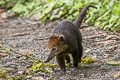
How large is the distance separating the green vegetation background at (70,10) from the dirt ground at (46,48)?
329 millimetres

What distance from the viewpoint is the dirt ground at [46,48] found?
19.9 ft

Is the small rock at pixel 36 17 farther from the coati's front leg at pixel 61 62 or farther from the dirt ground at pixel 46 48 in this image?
the coati's front leg at pixel 61 62

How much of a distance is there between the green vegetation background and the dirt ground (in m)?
0.33

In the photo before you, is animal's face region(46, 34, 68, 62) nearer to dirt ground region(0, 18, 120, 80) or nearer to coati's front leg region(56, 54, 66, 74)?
coati's front leg region(56, 54, 66, 74)

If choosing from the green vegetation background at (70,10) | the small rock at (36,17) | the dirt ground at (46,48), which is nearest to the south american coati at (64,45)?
the dirt ground at (46,48)

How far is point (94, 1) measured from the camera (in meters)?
11.1

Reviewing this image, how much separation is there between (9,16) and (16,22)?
1.60 meters

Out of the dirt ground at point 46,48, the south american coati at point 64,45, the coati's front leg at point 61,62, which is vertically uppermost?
the south american coati at point 64,45

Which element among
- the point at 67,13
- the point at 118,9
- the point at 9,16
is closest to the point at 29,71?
the point at 118,9

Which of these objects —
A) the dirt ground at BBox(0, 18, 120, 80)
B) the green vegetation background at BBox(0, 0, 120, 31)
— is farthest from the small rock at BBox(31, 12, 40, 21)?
the dirt ground at BBox(0, 18, 120, 80)

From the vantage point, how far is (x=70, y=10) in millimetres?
12062

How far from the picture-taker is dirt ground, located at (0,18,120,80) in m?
6.05

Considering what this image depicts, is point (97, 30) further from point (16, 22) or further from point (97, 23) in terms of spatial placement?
point (16, 22)

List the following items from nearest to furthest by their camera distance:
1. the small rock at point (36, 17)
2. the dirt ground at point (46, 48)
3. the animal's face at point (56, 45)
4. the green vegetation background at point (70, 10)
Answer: the dirt ground at point (46, 48)
the animal's face at point (56, 45)
the green vegetation background at point (70, 10)
the small rock at point (36, 17)
